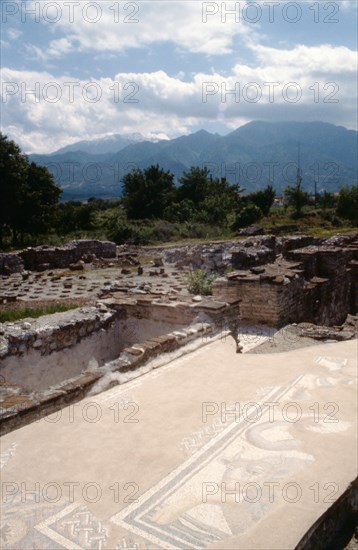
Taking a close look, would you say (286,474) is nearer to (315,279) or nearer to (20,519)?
(20,519)

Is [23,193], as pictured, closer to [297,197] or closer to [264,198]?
[264,198]

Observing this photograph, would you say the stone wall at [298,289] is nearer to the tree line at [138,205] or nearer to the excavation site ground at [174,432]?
the excavation site ground at [174,432]

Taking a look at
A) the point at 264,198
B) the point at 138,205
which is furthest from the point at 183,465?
the point at 264,198

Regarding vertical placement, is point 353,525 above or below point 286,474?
below

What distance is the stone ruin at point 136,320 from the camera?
16.0 ft

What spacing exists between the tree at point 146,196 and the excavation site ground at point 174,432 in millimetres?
34979

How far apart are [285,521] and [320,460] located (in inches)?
31.6

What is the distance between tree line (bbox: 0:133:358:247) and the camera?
2741cm

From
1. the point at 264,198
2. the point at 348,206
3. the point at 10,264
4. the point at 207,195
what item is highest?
the point at 207,195

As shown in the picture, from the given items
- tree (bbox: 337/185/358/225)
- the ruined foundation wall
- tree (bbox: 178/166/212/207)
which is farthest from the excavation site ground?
tree (bbox: 337/185/358/225)

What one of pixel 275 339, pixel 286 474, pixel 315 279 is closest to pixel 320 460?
pixel 286 474

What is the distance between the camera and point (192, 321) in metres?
6.82

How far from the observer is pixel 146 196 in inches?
1697

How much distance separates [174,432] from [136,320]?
144 inches
